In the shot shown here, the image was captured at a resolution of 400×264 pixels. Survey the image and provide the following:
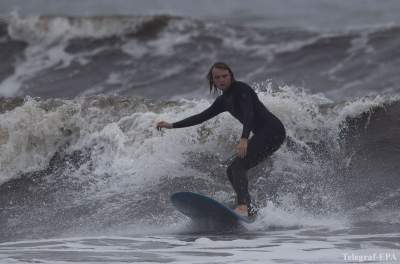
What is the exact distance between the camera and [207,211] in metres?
8.48

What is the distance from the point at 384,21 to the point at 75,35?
26.0 ft

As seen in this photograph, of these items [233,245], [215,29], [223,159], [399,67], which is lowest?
[233,245]

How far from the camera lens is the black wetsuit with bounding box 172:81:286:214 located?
844 cm

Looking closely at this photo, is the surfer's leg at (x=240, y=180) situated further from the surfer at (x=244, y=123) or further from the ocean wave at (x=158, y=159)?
the ocean wave at (x=158, y=159)

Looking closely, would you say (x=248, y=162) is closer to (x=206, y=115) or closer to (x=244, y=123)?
(x=244, y=123)

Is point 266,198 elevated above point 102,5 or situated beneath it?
situated beneath

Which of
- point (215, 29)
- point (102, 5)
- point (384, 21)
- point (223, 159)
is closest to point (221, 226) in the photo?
point (223, 159)

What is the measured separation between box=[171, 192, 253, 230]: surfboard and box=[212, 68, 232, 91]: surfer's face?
3.56 ft

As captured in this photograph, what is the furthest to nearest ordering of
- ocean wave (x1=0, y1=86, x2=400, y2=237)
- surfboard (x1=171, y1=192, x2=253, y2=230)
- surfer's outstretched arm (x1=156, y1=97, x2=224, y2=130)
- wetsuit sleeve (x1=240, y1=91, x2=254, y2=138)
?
ocean wave (x1=0, y1=86, x2=400, y2=237)
surfer's outstretched arm (x1=156, y1=97, x2=224, y2=130)
surfboard (x1=171, y1=192, x2=253, y2=230)
wetsuit sleeve (x1=240, y1=91, x2=254, y2=138)

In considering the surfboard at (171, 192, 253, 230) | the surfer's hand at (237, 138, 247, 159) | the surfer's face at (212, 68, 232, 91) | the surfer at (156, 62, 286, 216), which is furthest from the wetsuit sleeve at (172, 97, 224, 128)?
the surfboard at (171, 192, 253, 230)

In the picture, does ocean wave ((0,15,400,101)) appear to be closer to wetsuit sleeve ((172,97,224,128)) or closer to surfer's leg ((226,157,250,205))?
wetsuit sleeve ((172,97,224,128))

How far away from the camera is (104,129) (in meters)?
11.7

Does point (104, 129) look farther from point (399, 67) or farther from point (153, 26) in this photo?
point (153, 26)

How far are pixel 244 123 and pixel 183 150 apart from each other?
9.27 feet
